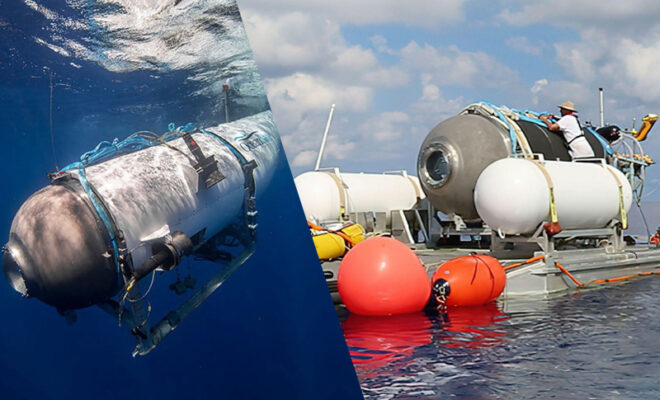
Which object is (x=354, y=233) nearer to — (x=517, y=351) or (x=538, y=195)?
(x=538, y=195)

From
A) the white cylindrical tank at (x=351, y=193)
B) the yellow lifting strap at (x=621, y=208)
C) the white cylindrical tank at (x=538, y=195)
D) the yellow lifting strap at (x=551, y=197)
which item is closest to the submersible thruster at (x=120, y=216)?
the white cylindrical tank at (x=538, y=195)

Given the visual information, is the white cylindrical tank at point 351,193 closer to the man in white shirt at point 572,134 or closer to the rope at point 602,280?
the man in white shirt at point 572,134

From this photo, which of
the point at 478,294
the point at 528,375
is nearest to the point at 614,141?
the point at 478,294

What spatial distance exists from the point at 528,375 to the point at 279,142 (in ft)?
14.2

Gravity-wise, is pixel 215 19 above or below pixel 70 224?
above

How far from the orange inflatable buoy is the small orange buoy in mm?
701

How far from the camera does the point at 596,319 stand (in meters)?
8.12

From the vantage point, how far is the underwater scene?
1670 millimetres

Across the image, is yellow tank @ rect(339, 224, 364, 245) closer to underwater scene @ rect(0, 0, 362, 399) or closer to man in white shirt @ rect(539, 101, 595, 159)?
man in white shirt @ rect(539, 101, 595, 159)

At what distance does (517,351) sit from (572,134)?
728 centimetres

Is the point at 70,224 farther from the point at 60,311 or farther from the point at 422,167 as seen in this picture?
the point at 422,167

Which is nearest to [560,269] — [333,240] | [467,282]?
[467,282]

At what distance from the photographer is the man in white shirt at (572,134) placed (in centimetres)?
1257

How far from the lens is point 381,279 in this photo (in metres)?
7.87
